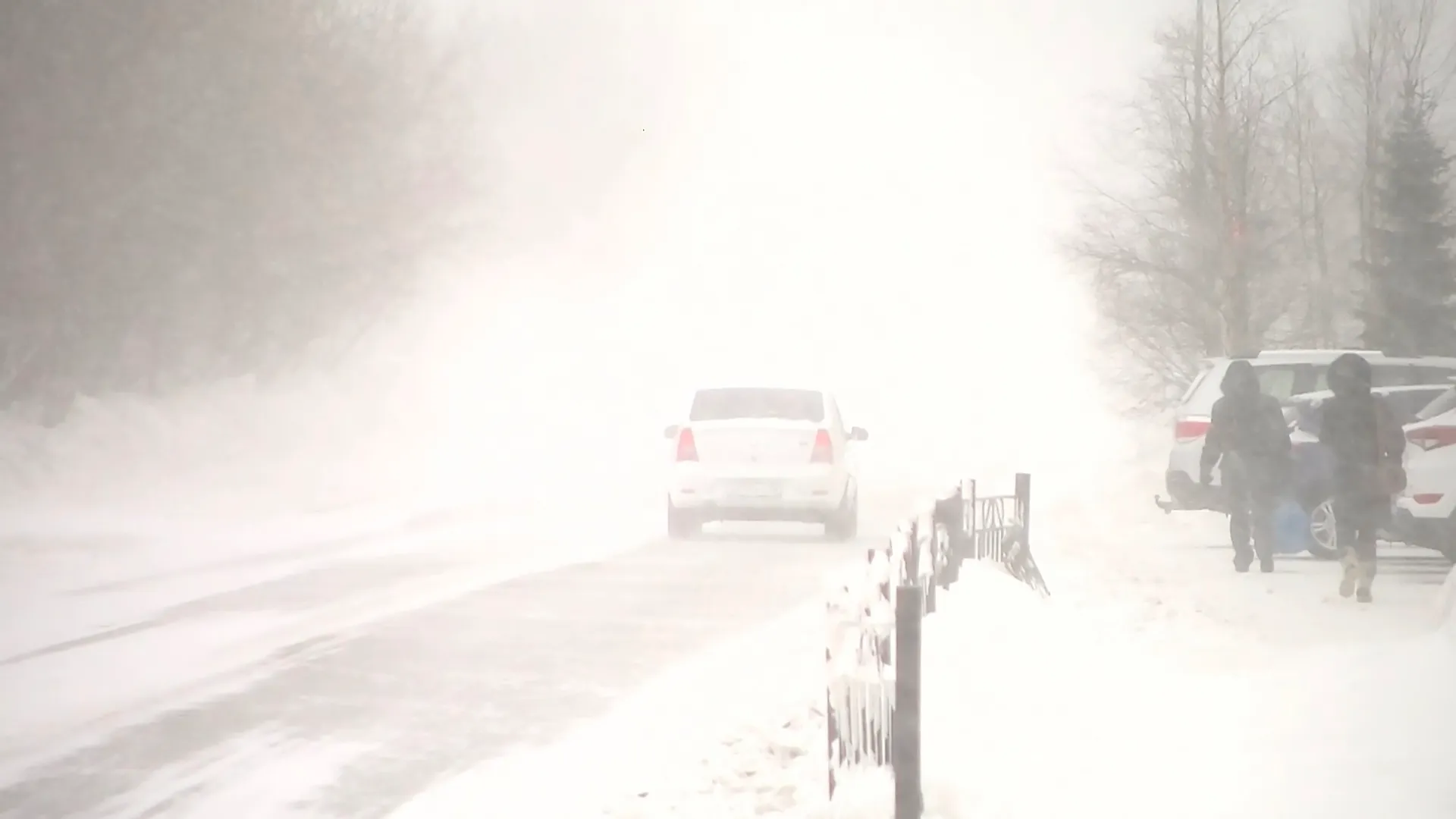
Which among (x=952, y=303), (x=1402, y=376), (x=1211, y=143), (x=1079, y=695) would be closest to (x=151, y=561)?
(x=1079, y=695)

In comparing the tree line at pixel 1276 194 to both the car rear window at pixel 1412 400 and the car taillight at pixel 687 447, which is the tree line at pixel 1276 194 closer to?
the car rear window at pixel 1412 400

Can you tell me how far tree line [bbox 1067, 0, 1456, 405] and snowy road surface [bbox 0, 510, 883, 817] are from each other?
8722 millimetres

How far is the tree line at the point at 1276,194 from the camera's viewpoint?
17.4 meters

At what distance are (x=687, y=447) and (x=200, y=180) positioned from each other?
37.9ft

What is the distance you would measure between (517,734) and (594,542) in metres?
10.3

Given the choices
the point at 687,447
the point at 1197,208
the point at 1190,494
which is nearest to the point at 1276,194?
the point at 1197,208

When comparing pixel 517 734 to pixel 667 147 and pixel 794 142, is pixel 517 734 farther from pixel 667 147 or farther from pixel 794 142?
pixel 794 142

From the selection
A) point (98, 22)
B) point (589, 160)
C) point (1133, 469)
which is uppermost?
point (589, 160)

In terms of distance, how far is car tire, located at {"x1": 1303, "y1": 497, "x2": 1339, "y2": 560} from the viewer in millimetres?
14906

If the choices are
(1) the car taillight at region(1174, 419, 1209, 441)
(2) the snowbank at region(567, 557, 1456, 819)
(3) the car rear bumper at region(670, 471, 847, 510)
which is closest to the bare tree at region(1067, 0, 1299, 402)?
(1) the car taillight at region(1174, 419, 1209, 441)

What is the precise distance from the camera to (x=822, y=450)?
17359 millimetres

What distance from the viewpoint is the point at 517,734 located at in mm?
7539

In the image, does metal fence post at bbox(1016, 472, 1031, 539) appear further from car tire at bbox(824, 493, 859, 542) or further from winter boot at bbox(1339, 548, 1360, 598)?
car tire at bbox(824, 493, 859, 542)

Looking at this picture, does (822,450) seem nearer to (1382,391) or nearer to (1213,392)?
(1213,392)
